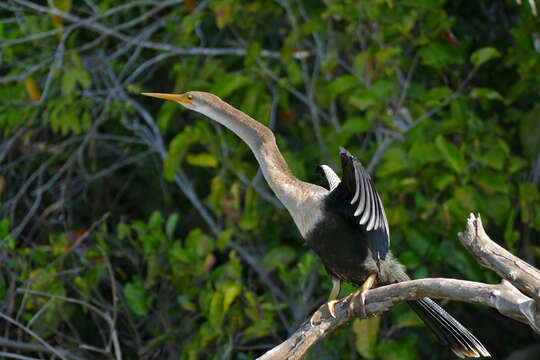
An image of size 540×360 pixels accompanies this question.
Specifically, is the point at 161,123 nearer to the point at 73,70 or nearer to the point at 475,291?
the point at 73,70

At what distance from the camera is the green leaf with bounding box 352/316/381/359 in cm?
280

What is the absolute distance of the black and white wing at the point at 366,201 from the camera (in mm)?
1748

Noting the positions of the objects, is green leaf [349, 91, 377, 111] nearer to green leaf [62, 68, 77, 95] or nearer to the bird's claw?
the bird's claw

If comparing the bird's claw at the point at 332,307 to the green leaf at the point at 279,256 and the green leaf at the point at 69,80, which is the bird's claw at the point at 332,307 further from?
the green leaf at the point at 69,80

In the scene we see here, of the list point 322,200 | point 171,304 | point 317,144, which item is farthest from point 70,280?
point 322,200

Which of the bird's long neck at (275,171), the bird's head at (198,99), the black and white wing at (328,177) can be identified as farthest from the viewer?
the black and white wing at (328,177)

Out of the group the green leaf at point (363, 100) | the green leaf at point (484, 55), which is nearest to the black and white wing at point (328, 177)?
the green leaf at point (363, 100)

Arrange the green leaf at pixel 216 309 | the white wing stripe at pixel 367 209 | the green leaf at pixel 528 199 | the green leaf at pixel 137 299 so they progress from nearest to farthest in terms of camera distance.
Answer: the white wing stripe at pixel 367 209
the green leaf at pixel 216 309
the green leaf at pixel 528 199
the green leaf at pixel 137 299

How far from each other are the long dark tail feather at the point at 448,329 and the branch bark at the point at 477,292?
24cm

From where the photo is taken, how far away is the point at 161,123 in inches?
131

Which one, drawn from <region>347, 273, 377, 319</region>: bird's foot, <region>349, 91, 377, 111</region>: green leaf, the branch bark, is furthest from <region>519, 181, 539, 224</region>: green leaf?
the branch bark

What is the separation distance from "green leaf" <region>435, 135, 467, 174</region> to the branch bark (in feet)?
3.69

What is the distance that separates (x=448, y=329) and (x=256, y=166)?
1681 millimetres

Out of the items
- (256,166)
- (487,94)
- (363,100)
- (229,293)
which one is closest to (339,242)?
(229,293)
